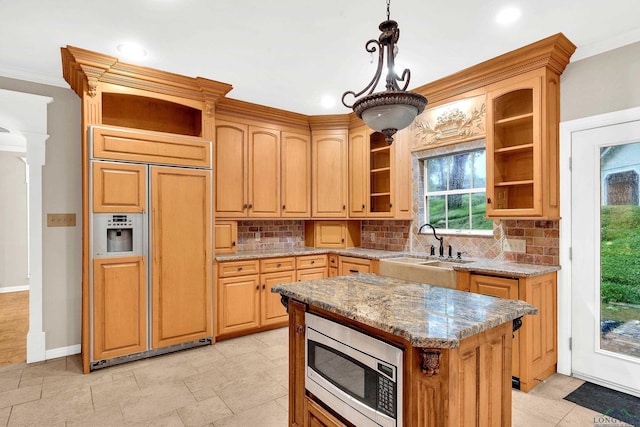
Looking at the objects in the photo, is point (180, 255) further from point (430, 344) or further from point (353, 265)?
point (430, 344)

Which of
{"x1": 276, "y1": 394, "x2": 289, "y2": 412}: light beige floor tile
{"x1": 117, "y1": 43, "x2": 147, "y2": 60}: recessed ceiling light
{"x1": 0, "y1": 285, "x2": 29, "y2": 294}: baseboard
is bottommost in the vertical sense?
{"x1": 276, "y1": 394, "x2": 289, "y2": 412}: light beige floor tile

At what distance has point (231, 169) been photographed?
391 cm

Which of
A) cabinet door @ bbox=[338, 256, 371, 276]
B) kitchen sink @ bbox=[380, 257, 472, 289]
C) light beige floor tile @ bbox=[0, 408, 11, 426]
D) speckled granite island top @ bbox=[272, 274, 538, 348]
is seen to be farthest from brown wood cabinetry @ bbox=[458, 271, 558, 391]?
light beige floor tile @ bbox=[0, 408, 11, 426]

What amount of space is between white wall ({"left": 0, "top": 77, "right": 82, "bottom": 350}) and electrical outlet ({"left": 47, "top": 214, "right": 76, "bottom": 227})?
1.3 inches

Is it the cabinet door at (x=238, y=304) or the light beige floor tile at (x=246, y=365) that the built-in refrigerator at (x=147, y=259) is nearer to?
the cabinet door at (x=238, y=304)

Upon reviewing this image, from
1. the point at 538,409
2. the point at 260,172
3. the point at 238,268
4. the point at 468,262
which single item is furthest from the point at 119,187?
the point at 538,409

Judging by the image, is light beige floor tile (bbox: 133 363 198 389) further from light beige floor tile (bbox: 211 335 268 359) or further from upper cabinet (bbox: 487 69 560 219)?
upper cabinet (bbox: 487 69 560 219)

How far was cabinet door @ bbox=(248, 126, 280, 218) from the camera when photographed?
4.07 meters

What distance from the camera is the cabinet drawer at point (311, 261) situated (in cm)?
407

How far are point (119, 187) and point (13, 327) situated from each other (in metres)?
2.66

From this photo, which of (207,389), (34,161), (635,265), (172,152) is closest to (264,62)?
(172,152)

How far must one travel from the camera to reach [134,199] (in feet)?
10.1

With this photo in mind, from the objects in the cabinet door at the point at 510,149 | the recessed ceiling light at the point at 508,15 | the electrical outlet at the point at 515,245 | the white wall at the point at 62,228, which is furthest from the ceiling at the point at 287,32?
the electrical outlet at the point at 515,245

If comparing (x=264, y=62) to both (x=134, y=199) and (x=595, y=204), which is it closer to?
(x=134, y=199)
